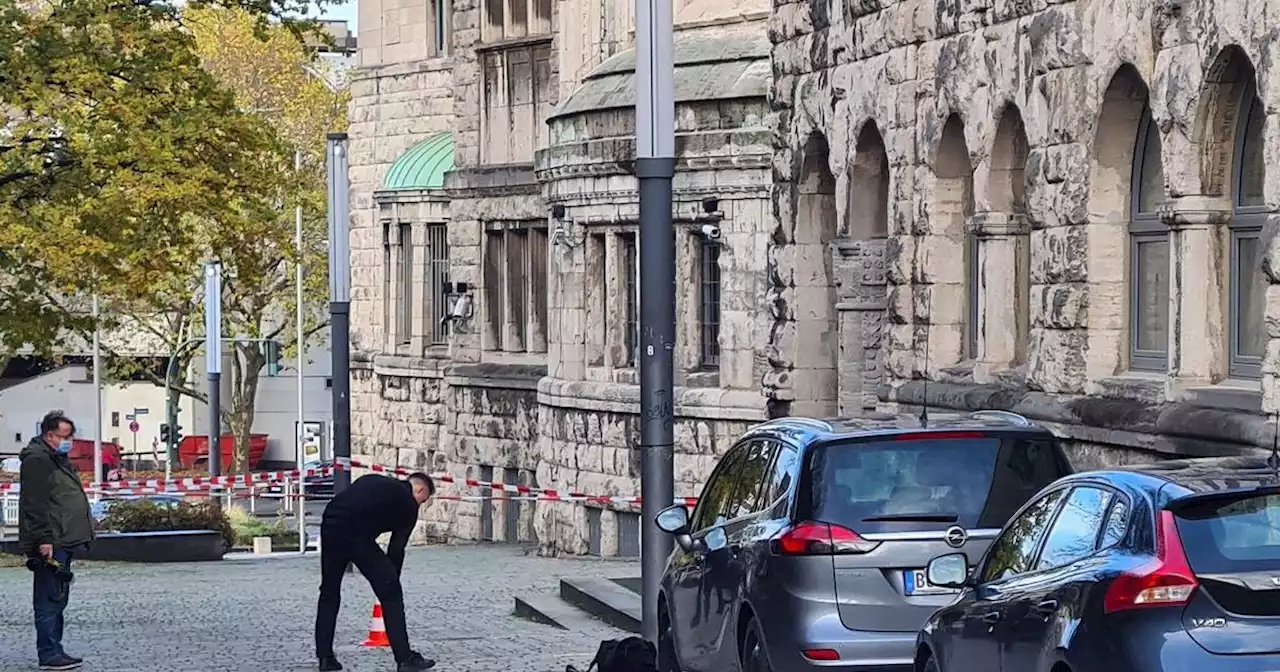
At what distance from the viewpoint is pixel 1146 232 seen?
56.3 ft

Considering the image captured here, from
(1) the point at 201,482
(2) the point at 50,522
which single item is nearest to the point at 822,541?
(2) the point at 50,522

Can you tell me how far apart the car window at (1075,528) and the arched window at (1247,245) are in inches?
235

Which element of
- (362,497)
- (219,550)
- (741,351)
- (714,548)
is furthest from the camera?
(219,550)

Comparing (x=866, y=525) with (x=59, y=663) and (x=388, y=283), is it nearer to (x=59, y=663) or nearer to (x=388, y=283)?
(x=59, y=663)

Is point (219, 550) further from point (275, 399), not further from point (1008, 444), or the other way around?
point (275, 399)

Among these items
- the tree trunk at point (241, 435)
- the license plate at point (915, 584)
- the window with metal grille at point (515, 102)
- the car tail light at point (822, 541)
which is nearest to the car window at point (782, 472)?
the car tail light at point (822, 541)

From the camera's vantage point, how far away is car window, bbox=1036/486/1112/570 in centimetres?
930

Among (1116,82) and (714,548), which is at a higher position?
(1116,82)

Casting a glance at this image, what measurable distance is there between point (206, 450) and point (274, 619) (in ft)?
183

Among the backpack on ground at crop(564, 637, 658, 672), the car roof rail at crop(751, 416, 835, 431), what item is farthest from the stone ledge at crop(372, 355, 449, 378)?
the car roof rail at crop(751, 416, 835, 431)

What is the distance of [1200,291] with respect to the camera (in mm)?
15984

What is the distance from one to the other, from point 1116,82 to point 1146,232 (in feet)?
3.25

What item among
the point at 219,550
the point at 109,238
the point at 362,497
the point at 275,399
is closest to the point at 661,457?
the point at 362,497

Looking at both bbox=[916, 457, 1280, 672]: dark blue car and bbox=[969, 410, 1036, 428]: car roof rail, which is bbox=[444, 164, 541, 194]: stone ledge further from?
bbox=[916, 457, 1280, 672]: dark blue car
